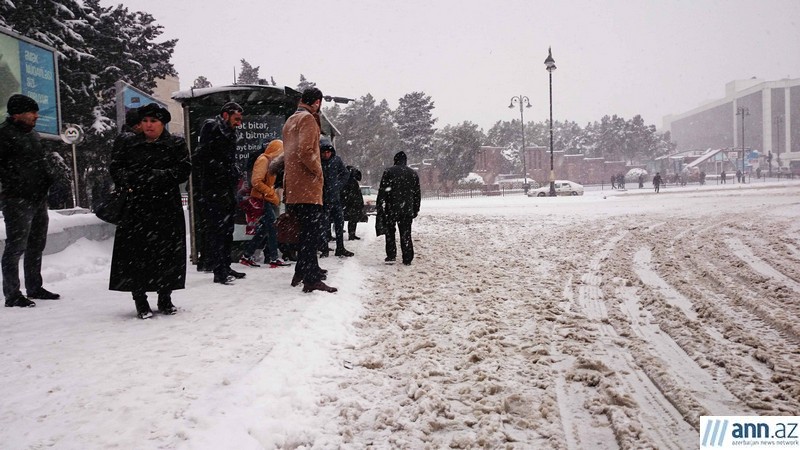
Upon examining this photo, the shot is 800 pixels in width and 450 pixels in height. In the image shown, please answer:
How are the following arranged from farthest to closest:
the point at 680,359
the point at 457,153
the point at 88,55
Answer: the point at 457,153 → the point at 88,55 → the point at 680,359

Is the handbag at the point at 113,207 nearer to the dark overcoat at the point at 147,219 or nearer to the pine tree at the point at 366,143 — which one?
the dark overcoat at the point at 147,219

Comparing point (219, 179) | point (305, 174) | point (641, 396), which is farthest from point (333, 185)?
point (641, 396)

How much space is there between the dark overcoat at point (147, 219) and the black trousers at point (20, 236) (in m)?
1.36

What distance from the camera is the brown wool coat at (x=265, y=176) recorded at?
6.84 meters

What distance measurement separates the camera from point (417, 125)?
201 ft

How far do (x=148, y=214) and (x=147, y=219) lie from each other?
1.7 inches

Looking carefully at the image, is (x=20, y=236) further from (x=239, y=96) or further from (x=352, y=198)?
(x=352, y=198)

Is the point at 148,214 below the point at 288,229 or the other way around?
the other way around

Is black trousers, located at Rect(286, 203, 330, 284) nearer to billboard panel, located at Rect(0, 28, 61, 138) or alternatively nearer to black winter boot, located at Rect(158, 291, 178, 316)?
black winter boot, located at Rect(158, 291, 178, 316)

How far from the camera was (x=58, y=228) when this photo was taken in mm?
6980

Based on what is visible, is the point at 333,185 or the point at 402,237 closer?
the point at 402,237

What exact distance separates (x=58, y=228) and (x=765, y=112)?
150m

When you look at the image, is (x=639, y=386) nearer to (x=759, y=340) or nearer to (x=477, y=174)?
(x=759, y=340)

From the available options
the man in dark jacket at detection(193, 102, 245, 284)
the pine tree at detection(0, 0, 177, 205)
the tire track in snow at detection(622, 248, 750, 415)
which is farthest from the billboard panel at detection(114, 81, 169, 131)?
the pine tree at detection(0, 0, 177, 205)
